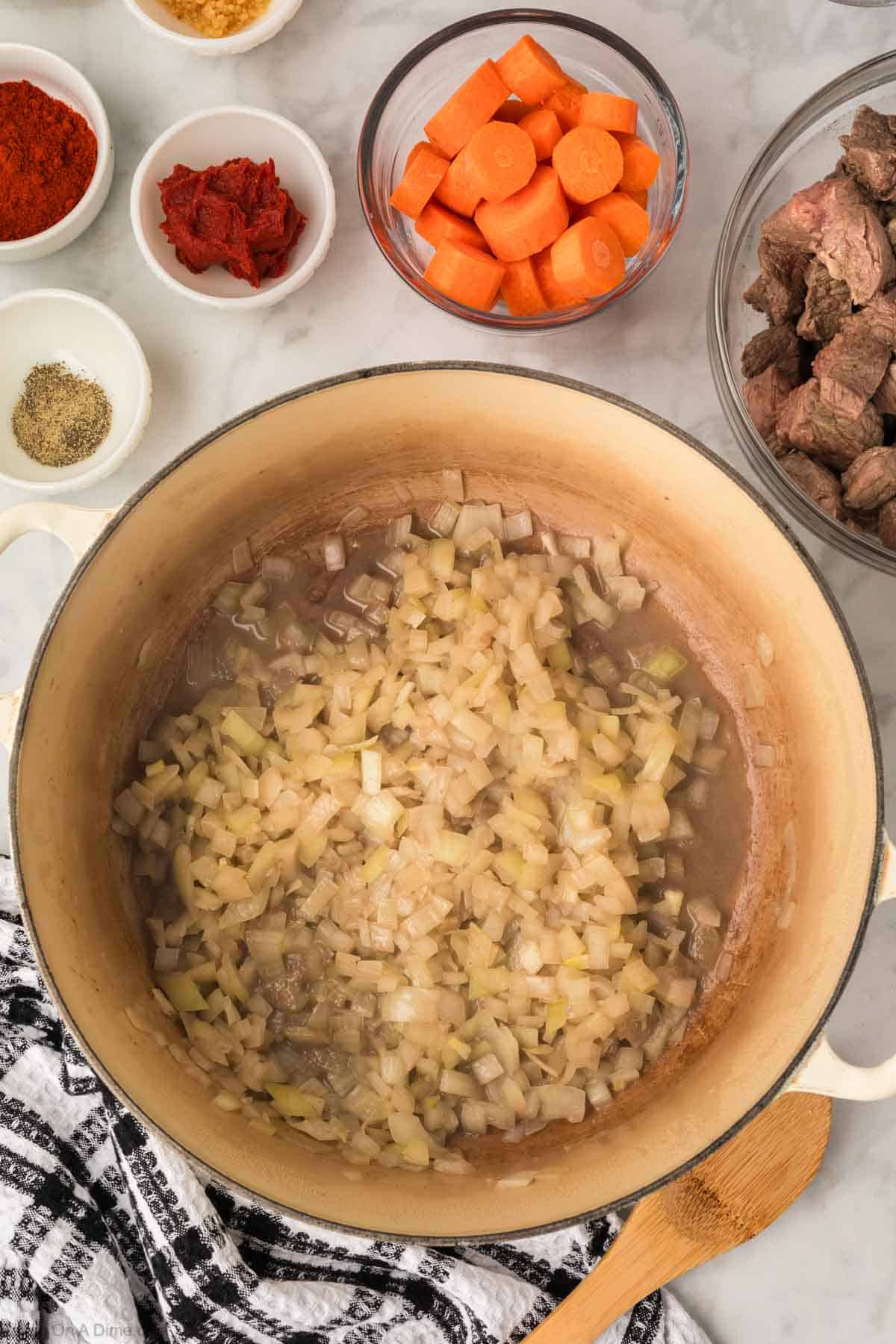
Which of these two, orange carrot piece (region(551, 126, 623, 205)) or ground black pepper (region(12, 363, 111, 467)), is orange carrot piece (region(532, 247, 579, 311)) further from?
ground black pepper (region(12, 363, 111, 467))

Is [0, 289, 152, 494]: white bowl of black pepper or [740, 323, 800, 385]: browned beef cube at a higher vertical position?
[740, 323, 800, 385]: browned beef cube

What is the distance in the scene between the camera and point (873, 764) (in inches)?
54.7

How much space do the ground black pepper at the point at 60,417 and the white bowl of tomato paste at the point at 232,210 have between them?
0.23 metres

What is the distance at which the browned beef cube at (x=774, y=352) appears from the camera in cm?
169

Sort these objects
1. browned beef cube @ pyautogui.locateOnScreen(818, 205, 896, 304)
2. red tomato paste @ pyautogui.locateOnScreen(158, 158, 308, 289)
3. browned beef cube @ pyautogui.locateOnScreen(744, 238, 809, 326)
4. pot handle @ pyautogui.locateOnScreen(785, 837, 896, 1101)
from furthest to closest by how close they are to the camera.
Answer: red tomato paste @ pyautogui.locateOnScreen(158, 158, 308, 289), browned beef cube @ pyautogui.locateOnScreen(744, 238, 809, 326), browned beef cube @ pyautogui.locateOnScreen(818, 205, 896, 304), pot handle @ pyautogui.locateOnScreen(785, 837, 896, 1101)

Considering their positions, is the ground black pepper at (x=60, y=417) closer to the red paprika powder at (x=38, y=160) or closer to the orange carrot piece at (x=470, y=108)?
the red paprika powder at (x=38, y=160)

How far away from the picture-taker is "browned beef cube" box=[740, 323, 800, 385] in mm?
1687

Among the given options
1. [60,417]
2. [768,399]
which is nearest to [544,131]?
[768,399]

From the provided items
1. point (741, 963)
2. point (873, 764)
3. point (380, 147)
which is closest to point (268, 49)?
point (380, 147)

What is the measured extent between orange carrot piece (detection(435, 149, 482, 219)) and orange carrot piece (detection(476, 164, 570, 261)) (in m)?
0.03

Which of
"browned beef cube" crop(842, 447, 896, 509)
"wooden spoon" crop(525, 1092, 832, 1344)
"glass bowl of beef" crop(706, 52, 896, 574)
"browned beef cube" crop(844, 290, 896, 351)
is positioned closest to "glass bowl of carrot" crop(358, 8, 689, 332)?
"glass bowl of beef" crop(706, 52, 896, 574)

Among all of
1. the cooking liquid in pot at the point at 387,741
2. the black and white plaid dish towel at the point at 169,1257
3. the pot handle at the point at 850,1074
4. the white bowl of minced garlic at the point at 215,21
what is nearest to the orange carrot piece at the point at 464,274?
the cooking liquid in pot at the point at 387,741

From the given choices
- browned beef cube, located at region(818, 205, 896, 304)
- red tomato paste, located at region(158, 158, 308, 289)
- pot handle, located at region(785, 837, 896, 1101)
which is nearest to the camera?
pot handle, located at region(785, 837, 896, 1101)

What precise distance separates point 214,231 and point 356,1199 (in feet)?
4.69
